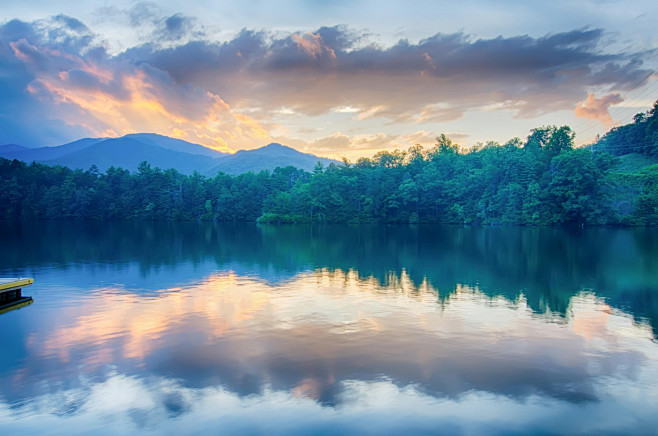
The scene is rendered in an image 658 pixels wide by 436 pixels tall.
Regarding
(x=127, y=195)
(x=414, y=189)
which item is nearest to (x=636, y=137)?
(x=414, y=189)

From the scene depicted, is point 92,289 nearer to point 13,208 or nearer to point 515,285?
point 515,285

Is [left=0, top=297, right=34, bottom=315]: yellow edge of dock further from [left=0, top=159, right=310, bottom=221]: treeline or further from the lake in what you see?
[left=0, top=159, right=310, bottom=221]: treeline

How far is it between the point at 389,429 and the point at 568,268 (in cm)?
2014

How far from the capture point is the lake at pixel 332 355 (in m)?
7.32

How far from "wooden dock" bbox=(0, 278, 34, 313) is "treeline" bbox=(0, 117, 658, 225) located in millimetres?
63700

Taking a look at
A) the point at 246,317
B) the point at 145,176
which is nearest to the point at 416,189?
the point at 145,176

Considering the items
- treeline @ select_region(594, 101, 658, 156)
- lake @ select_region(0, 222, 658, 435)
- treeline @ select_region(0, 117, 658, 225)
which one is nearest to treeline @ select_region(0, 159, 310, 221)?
treeline @ select_region(0, 117, 658, 225)

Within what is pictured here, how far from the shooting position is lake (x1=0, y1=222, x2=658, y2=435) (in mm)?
7316

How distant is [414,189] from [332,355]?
239ft

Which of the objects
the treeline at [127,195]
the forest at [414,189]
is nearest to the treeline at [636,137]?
the forest at [414,189]

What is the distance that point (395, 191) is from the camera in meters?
83.0

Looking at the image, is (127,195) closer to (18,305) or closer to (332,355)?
(18,305)

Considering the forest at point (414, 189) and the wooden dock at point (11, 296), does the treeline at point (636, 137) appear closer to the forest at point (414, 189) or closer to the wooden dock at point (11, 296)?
the forest at point (414, 189)

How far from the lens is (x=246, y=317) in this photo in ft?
44.3
